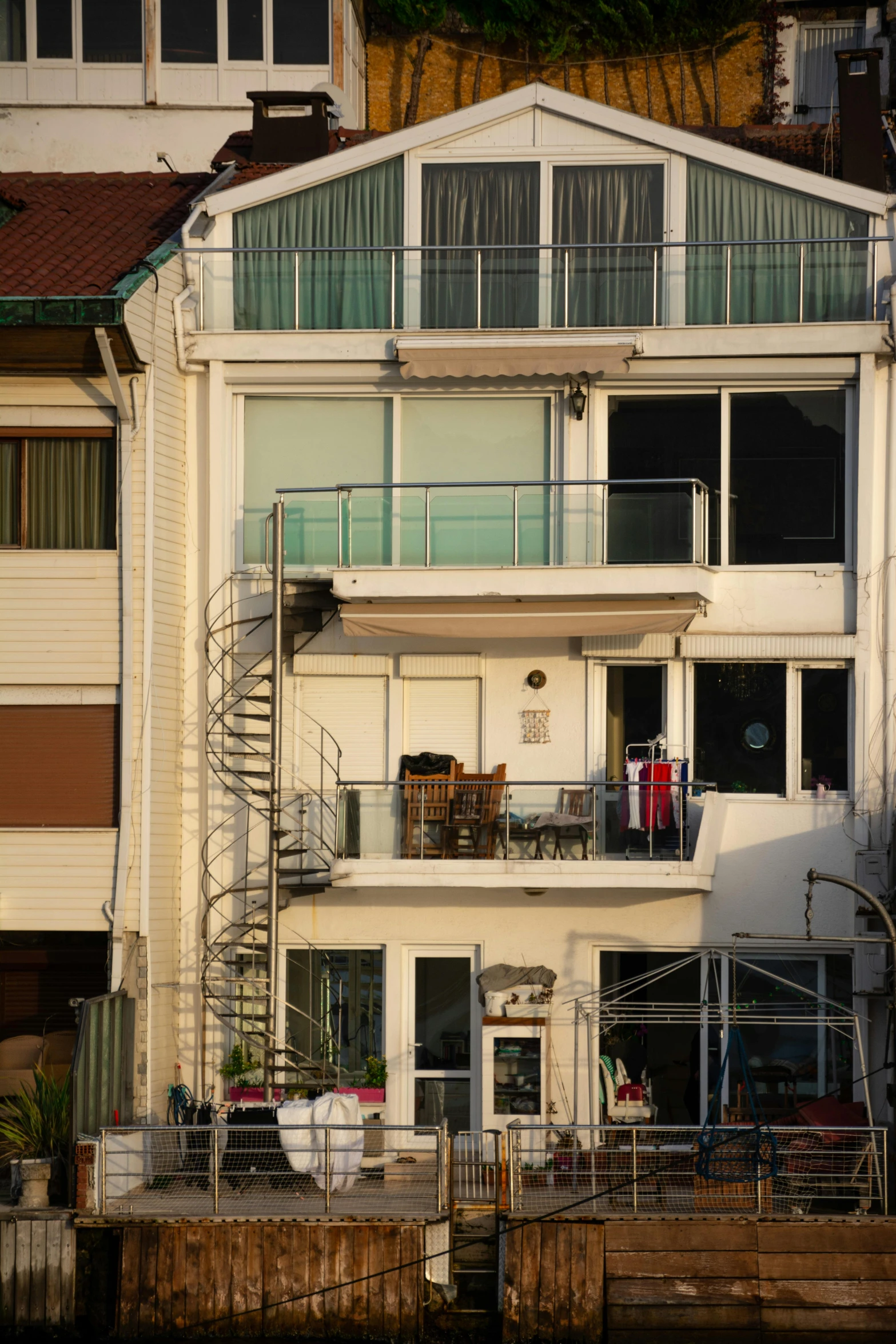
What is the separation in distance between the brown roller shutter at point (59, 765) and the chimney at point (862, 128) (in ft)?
37.7

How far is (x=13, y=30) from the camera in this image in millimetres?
28328

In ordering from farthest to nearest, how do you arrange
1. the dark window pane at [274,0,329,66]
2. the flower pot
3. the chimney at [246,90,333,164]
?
the dark window pane at [274,0,329,66]
the chimney at [246,90,333,164]
the flower pot

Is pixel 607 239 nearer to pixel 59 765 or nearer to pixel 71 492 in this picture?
pixel 71 492

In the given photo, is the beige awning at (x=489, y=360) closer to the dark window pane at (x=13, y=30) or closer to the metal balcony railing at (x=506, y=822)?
the metal balcony railing at (x=506, y=822)

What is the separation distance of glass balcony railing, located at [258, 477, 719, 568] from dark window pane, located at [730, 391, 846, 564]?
1.41 feet

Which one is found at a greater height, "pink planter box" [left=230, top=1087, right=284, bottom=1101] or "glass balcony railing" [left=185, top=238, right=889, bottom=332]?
"glass balcony railing" [left=185, top=238, right=889, bottom=332]

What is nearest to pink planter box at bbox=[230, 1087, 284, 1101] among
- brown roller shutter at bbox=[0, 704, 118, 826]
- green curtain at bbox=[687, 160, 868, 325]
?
brown roller shutter at bbox=[0, 704, 118, 826]

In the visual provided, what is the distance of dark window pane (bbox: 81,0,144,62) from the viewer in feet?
92.4

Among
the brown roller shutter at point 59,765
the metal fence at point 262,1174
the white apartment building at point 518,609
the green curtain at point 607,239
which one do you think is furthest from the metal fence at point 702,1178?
the green curtain at point 607,239

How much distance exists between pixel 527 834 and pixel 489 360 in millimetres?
5720

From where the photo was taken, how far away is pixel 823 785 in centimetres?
2062

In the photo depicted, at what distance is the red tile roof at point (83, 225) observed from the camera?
20875mm

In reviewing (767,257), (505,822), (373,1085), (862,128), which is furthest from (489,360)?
(373,1085)

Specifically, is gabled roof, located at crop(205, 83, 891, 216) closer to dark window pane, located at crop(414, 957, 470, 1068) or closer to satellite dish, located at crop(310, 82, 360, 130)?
satellite dish, located at crop(310, 82, 360, 130)
